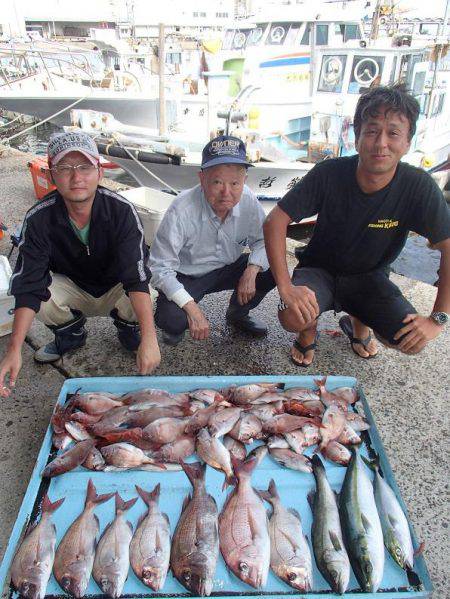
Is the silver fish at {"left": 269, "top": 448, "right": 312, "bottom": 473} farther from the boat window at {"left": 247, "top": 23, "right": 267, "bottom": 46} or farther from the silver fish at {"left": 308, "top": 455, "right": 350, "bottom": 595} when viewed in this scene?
the boat window at {"left": 247, "top": 23, "right": 267, "bottom": 46}

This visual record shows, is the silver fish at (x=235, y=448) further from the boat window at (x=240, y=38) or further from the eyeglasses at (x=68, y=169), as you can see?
the boat window at (x=240, y=38)

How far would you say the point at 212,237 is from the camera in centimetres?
284

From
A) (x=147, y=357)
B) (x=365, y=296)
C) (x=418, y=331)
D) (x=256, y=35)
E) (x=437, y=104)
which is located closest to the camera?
(x=147, y=357)

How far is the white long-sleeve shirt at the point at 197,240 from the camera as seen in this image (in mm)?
2689

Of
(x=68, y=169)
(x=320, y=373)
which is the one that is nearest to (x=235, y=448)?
(x=320, y=373)

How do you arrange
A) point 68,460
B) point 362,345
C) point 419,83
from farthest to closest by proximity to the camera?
point 419,83, point 362,345, point 68,460

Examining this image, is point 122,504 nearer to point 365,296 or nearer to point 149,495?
point 149,495

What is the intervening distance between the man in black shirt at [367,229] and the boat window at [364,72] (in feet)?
18.3

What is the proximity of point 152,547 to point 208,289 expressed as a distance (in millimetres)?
1717

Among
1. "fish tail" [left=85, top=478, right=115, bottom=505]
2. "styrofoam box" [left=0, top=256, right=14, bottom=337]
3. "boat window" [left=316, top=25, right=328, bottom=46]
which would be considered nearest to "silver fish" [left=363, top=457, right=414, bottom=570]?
"fish tail" [left=85, top=478, right=115, bottom=505]

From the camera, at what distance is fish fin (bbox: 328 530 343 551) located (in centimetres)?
159

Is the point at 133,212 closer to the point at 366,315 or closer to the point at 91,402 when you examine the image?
the point at 91,402

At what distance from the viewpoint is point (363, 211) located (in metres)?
2.53

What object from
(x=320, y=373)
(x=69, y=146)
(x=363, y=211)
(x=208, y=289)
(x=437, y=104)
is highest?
(x=69, y=146)
